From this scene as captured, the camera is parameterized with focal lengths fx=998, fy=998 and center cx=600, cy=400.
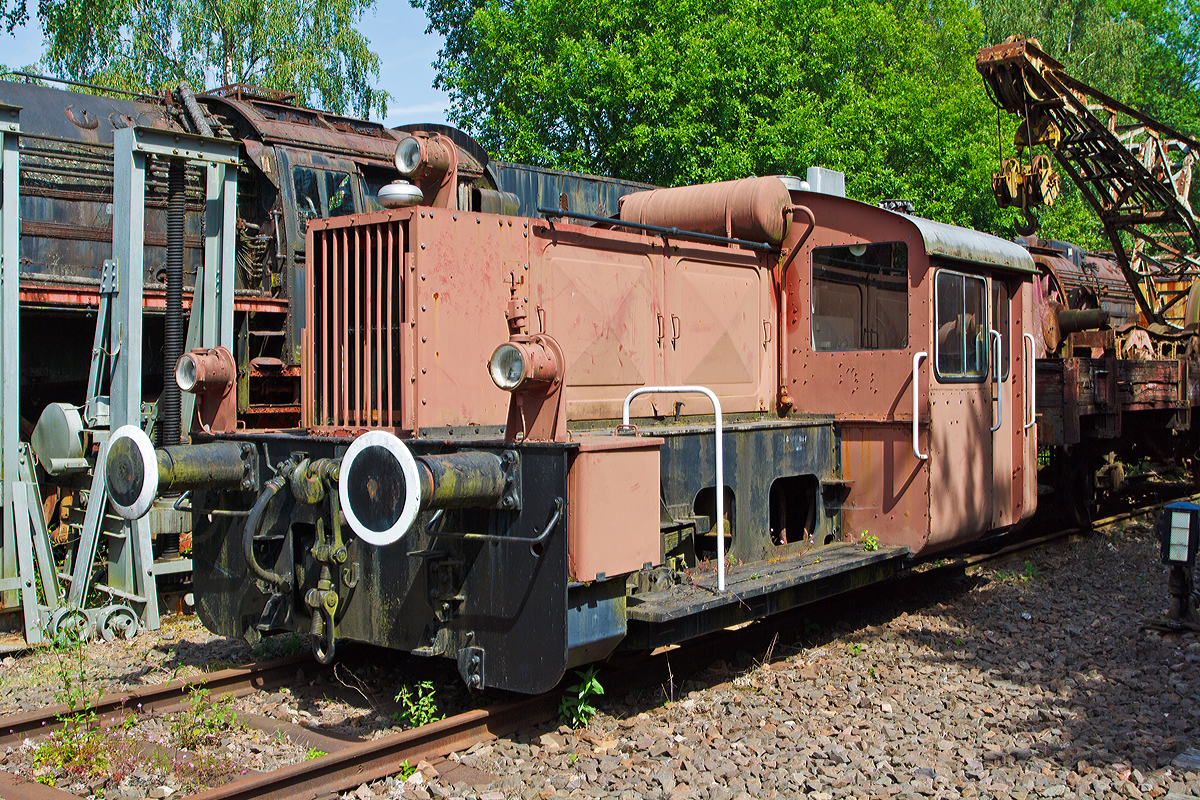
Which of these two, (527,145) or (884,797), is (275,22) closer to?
(527,145)

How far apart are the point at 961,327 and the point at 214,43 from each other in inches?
779

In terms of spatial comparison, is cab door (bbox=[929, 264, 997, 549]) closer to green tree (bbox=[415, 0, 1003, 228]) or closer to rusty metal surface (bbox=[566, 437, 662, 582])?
rusty metal surface (bbox=[566, 437, 662, 582])

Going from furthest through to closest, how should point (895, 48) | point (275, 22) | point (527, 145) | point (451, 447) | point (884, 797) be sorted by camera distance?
1. point (895, 48)
2. point (275, 22)
3. point (527, 145)
4. point (451, 447)
5. point (884, 797)

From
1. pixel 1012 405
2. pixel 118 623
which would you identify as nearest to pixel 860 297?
pixel 1012 405

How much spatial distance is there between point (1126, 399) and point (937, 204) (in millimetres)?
10771

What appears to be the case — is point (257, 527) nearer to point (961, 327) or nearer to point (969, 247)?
point (961, 327)

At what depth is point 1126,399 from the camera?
435 inches

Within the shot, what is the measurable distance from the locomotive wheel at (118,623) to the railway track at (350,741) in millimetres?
1828

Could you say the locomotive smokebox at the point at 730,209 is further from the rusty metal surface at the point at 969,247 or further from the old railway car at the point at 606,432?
the rusty metal surface at the point at 969,247

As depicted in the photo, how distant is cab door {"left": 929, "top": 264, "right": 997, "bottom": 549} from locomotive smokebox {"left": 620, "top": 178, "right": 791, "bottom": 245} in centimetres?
113

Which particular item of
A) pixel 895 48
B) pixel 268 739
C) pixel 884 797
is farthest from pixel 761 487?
pixel 895 48

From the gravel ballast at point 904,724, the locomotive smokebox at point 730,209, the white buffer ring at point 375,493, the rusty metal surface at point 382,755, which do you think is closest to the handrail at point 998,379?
the gravel ballast at point 904,724

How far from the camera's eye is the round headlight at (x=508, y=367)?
4344mm

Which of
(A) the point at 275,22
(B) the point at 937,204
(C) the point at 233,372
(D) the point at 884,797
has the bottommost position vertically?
(D) the point at 884,797
